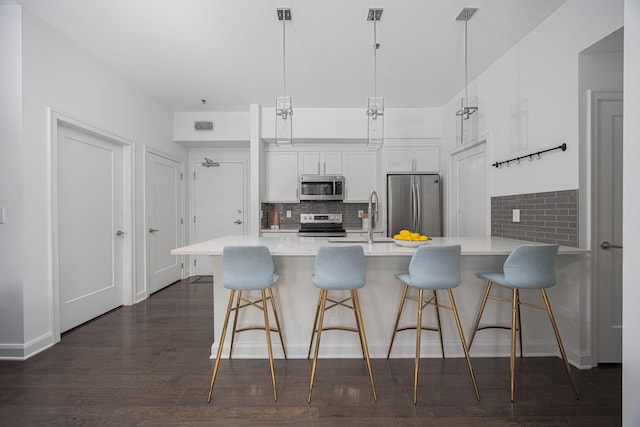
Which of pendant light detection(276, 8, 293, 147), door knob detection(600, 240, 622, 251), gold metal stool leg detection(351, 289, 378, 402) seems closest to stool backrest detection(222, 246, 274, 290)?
gold metal stool leg detection(351, 289, 378, 402)

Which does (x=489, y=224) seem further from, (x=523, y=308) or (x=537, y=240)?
(x=523, y=308)

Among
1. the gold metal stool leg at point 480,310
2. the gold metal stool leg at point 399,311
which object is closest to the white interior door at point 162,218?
the gold metal stool leg at point 399,311

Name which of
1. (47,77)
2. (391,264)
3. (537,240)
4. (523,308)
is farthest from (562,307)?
(47,77)

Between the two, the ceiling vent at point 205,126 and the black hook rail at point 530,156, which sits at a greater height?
the ceiling vent at point 205,126

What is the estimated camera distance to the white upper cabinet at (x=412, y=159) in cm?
475

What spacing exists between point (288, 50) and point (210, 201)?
318 centimetres

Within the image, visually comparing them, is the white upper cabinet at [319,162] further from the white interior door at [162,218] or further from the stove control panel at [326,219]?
the white interior door at [162,218]

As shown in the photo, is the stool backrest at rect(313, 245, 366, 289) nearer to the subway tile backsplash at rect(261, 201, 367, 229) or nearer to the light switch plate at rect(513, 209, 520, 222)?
the light switch plate at rect(513, 209, 520, 222)

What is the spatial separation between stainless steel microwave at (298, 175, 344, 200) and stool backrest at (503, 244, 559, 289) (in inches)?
119

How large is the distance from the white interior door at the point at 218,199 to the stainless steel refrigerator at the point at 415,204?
98.7 inches

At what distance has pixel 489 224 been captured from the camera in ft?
11.3

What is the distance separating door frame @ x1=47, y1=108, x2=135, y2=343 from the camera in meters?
2.70

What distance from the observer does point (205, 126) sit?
491cm

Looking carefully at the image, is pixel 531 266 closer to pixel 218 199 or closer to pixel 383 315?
pixel 383 315
